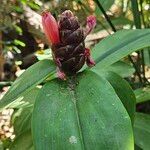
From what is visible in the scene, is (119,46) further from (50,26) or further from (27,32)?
(27,32)

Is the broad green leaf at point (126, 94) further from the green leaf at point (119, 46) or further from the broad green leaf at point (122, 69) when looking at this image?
the broad green leaf at point (122, 69)

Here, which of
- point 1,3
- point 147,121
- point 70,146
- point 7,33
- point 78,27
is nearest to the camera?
point 70,146

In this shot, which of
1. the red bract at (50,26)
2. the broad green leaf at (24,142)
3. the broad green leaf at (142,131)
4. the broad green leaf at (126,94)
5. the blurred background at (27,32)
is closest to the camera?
the red bract at (50,26)

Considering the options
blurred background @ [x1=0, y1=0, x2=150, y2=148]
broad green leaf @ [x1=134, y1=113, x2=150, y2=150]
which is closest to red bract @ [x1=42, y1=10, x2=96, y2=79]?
broad green leaf @ [x1=134, y1=113, x2=150, y2=150]

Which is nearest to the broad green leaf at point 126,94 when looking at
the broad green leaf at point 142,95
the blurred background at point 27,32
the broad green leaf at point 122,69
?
the broad green leaf at point 142,95

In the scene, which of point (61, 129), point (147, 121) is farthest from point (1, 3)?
point (61, 129)

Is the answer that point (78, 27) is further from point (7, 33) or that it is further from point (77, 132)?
point (7, 33)

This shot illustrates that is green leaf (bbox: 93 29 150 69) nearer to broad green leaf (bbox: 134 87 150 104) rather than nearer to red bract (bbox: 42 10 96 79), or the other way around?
red bract (bbox: 42 10 96 79)
